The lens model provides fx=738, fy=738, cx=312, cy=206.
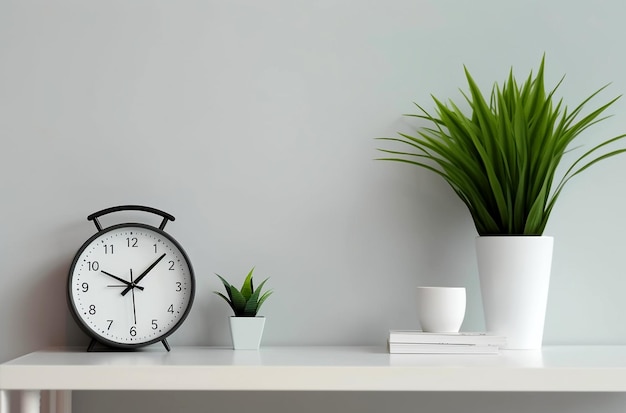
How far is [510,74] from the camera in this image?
1.39m

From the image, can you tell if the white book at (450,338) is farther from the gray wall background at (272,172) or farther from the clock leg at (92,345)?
the clock leg at (92,345)

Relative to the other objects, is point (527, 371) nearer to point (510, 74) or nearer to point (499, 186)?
point (499, 186)

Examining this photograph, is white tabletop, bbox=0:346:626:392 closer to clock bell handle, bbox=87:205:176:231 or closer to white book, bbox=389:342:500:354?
white book, bbox=389:342:500:354

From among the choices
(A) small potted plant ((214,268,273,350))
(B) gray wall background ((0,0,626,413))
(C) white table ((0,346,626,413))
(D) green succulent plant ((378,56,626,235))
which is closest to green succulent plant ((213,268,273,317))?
(A) small potted plant ((214,268,273,350))

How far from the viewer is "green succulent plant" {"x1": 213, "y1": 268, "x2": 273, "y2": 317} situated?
1.33m

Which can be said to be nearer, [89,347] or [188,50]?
[89,347]

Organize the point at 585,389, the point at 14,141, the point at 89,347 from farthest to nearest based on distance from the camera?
the point at 14,141 < the point at 89,347 < the point at 585,389

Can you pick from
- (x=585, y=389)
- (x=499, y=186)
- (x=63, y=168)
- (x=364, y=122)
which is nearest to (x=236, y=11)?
(x=364, y=122)

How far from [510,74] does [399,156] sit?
0.87ft

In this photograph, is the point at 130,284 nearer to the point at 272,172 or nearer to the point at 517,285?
the point at 272,172

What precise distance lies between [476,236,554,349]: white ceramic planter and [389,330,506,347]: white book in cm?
8

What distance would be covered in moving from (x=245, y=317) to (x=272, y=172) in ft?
0.99

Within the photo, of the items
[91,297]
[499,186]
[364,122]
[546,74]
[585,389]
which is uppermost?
[546,74]

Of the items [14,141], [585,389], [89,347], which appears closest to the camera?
[585,389]
